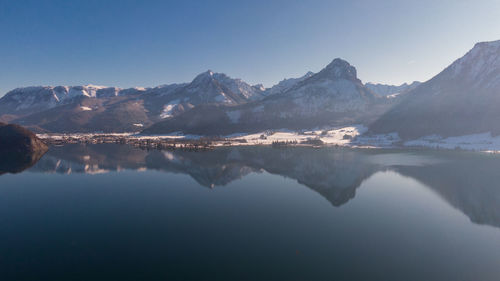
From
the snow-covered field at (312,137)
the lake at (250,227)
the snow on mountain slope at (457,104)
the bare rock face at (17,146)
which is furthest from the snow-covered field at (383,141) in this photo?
the bare rock face at (17,146)

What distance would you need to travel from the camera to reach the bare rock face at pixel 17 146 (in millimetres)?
81994

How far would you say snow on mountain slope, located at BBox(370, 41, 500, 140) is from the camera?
13325 cm

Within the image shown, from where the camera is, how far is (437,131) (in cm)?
13912

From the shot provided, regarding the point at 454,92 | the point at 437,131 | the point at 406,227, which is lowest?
the point at 406,227

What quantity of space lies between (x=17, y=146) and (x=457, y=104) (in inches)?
9209

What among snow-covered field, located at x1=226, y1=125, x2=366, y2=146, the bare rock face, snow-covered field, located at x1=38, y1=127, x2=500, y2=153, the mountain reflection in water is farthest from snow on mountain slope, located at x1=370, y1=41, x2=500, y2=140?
the bare rock face

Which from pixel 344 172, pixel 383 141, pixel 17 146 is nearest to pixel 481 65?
pixel 383 141

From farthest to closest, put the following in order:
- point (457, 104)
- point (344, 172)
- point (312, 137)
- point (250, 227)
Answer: point (312, 137)
point (457, 104)
point (344, 172)
point (250, 227)

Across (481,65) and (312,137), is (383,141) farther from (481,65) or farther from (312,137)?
(481,65)

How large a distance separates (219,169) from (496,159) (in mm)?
92105

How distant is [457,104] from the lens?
15162 centimetres

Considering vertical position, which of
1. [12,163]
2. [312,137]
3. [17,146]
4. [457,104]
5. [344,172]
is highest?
[457,104]

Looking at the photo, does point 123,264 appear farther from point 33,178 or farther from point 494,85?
point 494,85

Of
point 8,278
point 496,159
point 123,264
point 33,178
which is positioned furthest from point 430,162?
point 33,178
